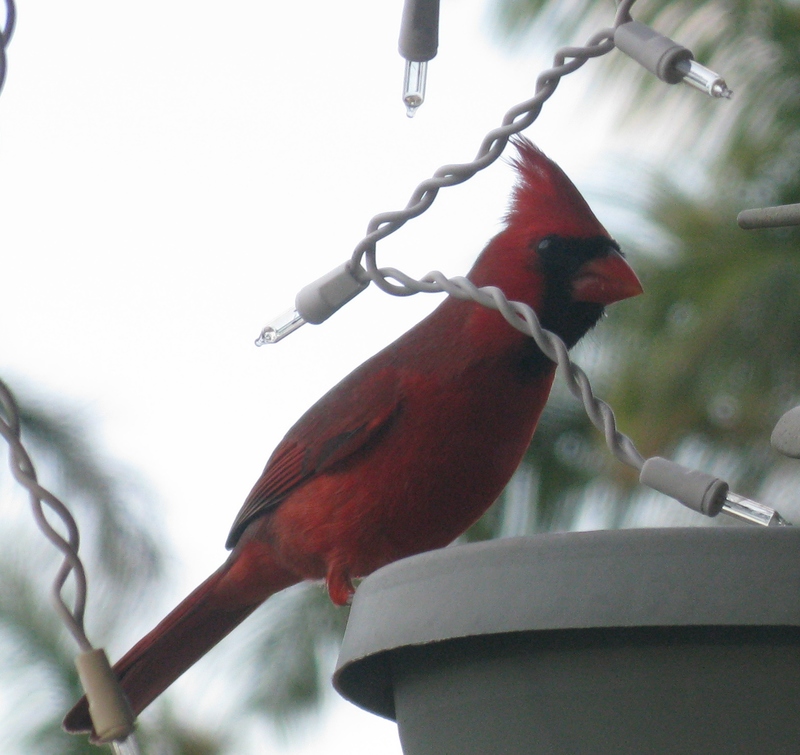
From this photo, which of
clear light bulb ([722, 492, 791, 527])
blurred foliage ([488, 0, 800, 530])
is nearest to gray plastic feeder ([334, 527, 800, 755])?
clear light bulb ([722, 492, 791, 527])

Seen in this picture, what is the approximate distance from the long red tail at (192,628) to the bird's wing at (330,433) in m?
0.11

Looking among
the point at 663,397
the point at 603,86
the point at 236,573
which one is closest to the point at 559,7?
the point at 603,86

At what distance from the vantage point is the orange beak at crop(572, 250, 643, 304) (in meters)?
1.63

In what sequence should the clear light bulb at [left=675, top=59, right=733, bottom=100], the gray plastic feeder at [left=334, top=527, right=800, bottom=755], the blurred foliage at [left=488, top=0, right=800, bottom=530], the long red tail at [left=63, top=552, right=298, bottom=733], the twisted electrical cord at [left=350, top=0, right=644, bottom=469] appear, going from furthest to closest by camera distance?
the blurred foliage at [left=488, top=0, right=800, bottom=530] → the long red tail at [left=63, top=552, right=298, bottom=733] → the twisted electrical cord at [left=350, top=0, right=644, bottom=469] → the clear light bulb at [left=675, top=59, right=733, bottom=100] → the gray plastic feeder at [left=334, top=527, right=800, bottom=755]

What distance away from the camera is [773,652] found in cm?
86

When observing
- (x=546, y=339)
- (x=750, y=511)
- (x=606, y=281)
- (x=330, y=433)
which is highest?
(x=546, y=339)

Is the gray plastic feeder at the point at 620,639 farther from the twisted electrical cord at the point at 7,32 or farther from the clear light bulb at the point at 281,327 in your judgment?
the twisted electrical cord at the point at 7,32

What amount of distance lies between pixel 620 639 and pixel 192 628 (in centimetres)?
129

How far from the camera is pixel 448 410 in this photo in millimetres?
1636

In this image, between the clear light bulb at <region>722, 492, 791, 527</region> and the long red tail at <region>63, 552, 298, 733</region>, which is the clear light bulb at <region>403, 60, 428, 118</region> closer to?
the clear light bulb at <region>722, 492, 791, 527</region>

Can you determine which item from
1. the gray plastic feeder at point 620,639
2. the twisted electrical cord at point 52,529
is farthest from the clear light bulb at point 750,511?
the twisted electrical cord at point 52,529

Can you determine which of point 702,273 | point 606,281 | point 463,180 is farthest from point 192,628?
point 702,273

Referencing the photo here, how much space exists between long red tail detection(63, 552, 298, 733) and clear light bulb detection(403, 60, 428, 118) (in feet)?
3.30

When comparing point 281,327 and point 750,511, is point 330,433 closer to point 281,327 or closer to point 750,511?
point 281,327
